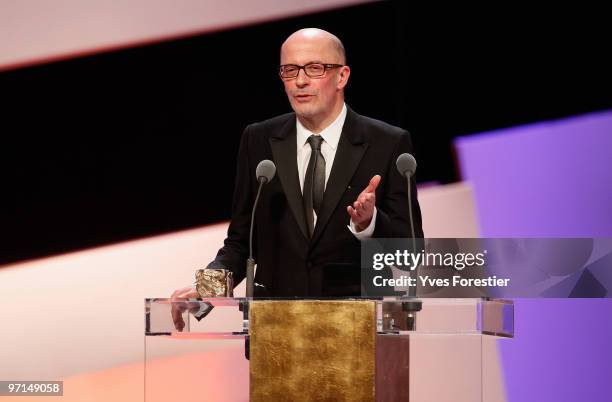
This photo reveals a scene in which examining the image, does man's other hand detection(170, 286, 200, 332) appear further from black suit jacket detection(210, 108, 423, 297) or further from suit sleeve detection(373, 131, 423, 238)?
suit sleeve detection(373, 131, 423, 238)

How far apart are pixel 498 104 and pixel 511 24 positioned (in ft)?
1.47

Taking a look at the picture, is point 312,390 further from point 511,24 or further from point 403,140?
point 511,24

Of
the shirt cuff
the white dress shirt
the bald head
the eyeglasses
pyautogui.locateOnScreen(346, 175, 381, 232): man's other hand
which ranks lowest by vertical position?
the shirt cuff

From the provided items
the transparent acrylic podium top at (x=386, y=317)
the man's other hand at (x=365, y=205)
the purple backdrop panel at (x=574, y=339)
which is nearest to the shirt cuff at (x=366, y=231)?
the man's other hand at (x=365, y=205)

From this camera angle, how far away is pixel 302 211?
3.46 meters

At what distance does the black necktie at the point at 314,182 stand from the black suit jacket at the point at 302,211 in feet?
0.10

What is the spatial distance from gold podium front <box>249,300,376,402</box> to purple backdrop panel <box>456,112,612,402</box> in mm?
2514

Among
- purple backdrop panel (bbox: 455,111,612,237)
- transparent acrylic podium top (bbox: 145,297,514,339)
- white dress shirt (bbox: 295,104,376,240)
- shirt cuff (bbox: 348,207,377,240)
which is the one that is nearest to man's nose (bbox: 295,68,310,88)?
white dress shirt (bbox: 295,104,376,240)

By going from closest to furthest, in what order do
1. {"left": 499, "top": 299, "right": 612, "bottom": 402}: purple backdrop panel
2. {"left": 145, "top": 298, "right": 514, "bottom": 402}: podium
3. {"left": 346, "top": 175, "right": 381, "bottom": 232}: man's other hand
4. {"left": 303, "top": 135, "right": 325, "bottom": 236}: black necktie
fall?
1. {"left": 145, "top": 298, "right": 514, "bottom": 402}: podium
2. {"left": 346, "top": 175, "right": 381, "bottom": 232}: man's other hand
3. {"left": 303, "top": 135, "right": 325, "bottom": 236}: black necktie
4. {"left": 499, "top": 299, "right": 612, "bottom": 402}: purple backdrop panel

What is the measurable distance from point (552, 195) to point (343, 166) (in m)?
1.98

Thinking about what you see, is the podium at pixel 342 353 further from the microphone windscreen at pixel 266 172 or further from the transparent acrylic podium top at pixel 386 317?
the microphone windscreen at pixel 266 172

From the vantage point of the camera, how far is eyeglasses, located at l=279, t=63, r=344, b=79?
3.54 metres

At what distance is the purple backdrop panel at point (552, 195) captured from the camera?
4.98 metres

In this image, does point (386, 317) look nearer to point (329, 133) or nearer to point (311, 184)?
point (311, 184)
